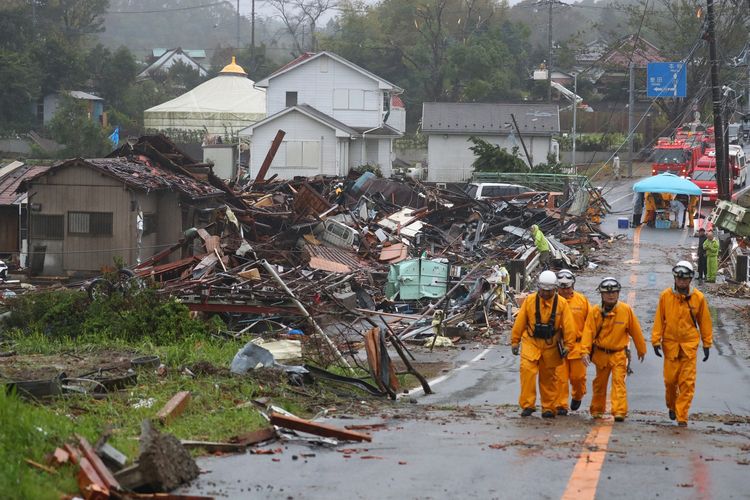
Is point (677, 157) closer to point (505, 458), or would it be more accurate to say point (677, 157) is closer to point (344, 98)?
point (344, 98)

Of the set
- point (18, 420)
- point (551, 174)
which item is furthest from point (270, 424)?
point (551, 174)

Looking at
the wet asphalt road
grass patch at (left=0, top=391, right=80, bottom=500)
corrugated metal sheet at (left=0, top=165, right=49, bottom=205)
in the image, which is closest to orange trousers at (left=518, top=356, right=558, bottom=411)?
the wet asphalt road

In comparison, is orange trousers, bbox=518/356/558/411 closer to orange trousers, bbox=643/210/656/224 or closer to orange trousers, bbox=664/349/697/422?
orange trousers, bbox=664/349/697/422

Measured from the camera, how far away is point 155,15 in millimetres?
185625

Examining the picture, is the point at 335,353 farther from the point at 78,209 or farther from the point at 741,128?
the point at 741,128

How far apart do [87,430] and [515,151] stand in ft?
144

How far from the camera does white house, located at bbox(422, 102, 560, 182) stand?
60.3 meters

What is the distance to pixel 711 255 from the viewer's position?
28016mm

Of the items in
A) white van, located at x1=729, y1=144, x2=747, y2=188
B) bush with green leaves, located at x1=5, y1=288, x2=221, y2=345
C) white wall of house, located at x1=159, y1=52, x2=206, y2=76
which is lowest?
bush with green leaves, located at x1=5, y1=288, x2=221, y2=345

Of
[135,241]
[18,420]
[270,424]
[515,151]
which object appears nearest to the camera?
[18,420]

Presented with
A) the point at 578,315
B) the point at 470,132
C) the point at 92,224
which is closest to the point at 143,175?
the point at 92,224

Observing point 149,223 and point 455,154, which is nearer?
point 149,223

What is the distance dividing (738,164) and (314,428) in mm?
45353

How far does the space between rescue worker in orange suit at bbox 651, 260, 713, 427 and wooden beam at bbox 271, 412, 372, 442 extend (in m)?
3.84
